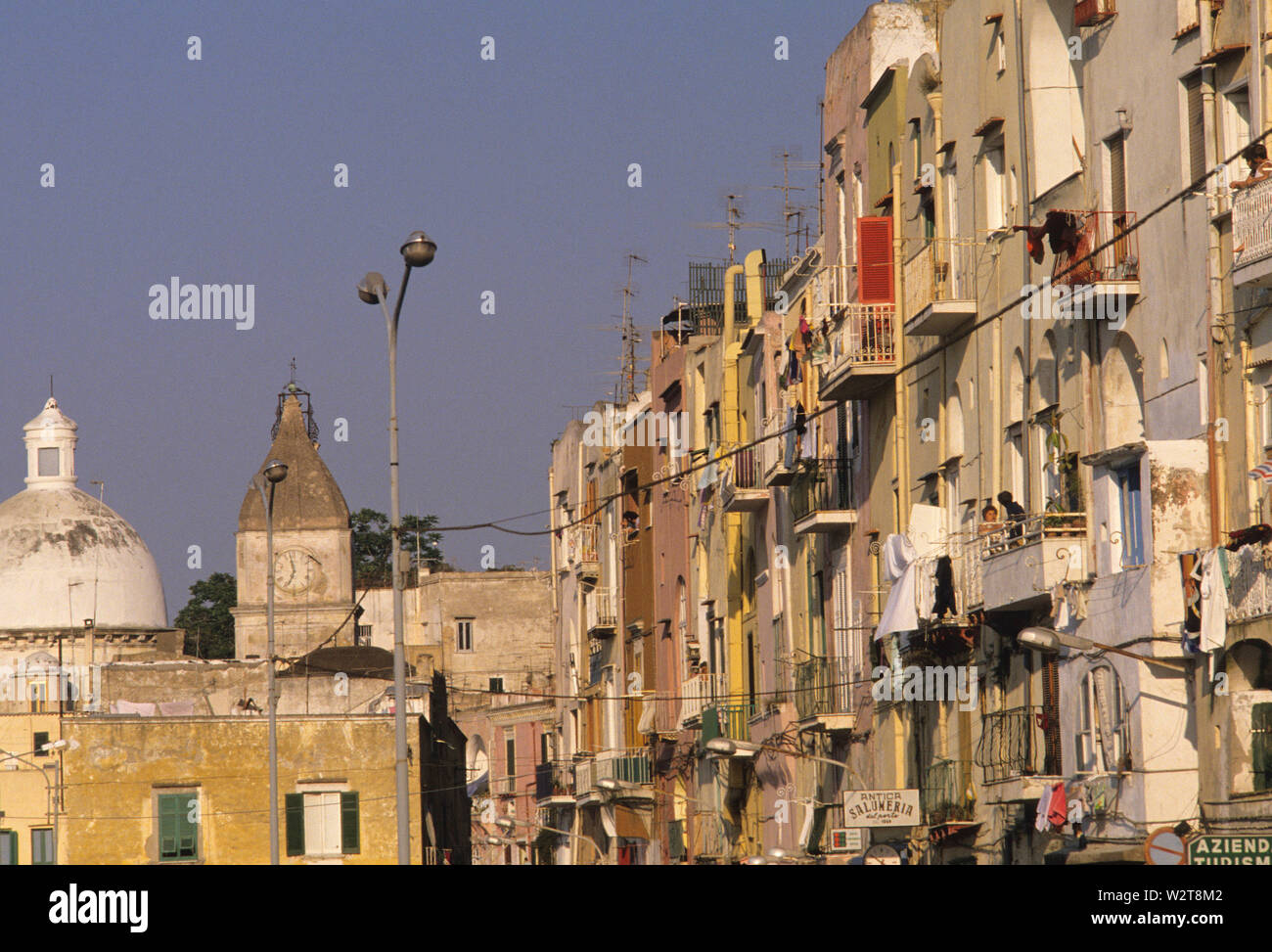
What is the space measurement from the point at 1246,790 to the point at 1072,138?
987 centimetres

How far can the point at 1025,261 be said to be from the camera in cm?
2953

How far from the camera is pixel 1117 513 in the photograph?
2594 centimetres

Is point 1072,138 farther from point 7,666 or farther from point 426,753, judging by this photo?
point 7,666

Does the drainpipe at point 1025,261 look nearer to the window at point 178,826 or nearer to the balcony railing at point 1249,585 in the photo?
the balcony railing at point 1249,585

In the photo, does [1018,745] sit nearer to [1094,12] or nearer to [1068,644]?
[1068,644]

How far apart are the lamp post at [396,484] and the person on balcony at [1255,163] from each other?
36.5ft

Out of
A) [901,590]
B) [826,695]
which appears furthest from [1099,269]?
[826,695]

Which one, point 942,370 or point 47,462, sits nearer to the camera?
point 942,370

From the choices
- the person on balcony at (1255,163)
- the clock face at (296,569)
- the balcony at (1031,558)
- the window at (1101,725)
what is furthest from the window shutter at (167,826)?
the clock face at (296,569)

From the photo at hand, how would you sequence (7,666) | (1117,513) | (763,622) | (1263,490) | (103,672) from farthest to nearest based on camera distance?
(7,666)
(103,672)
(763,622)
(1117,513)
(1263,490)

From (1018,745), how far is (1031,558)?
133 inches
